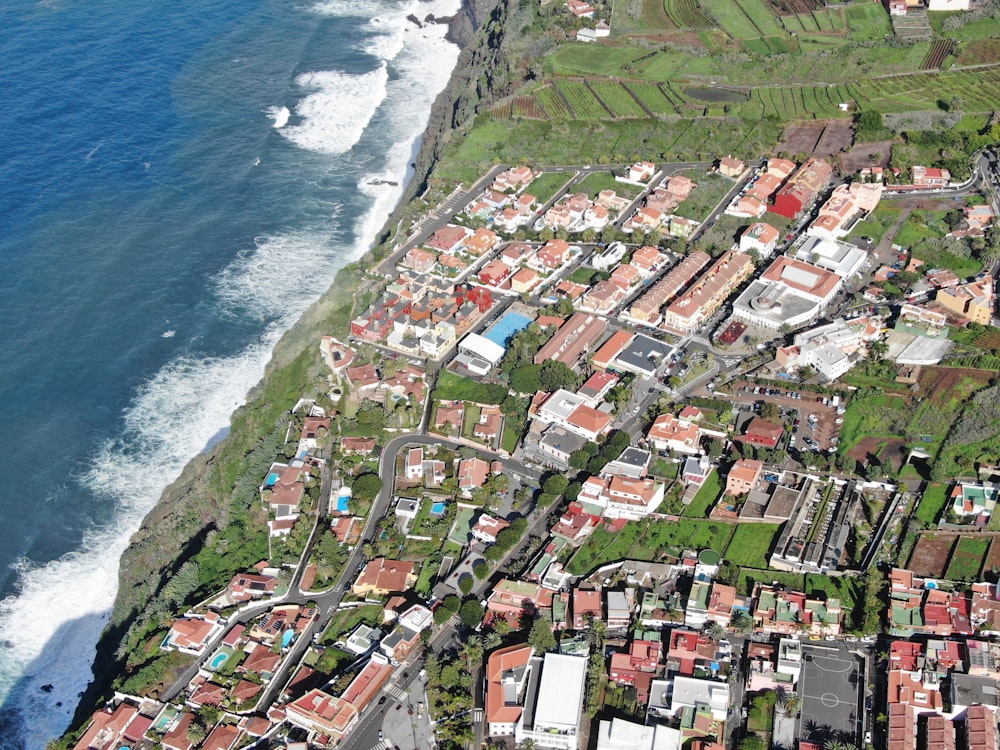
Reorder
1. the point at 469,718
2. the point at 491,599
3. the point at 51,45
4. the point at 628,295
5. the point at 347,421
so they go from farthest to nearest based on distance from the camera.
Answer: the point at 51,45 < the point at 628,295 < the point at 347,421 < the point at 491,599 < the point at 469,718

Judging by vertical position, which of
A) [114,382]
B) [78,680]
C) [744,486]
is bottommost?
[78,680]

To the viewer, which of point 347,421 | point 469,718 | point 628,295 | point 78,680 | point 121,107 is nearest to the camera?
point 469,718

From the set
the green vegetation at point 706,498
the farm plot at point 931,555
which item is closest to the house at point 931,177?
the green vegetation at point 706,498

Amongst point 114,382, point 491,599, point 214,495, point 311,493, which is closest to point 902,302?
point 491,599

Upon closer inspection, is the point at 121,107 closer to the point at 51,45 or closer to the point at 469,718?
the point at 51,45

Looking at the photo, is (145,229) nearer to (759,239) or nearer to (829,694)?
(759,239)

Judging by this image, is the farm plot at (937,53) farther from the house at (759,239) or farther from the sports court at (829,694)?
the sports court at (829,694)

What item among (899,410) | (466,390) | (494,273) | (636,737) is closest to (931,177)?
(899,410)
